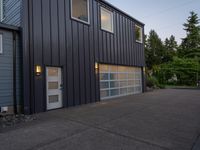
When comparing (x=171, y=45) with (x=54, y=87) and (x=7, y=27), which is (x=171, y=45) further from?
(x=7, y=27)

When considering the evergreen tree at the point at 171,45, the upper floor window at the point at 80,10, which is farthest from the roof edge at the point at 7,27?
the evergreen tree at the point at 171,45

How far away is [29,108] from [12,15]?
3771 millimetres

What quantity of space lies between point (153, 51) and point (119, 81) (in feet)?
79.3

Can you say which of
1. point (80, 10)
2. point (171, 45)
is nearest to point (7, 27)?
point (80, 10)

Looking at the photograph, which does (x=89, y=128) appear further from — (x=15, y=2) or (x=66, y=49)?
(x=15, y=2)

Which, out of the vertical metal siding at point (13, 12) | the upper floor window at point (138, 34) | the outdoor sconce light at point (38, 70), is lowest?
the outdoor sconce light at point (38, 70)

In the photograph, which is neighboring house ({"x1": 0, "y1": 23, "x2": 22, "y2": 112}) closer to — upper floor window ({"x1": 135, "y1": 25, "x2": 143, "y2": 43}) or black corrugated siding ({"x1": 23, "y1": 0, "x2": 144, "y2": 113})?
black corrugated siding ({"x1": 23, "y1": 0, "x2": 144, "y2": 113})

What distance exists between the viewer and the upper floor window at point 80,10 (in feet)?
28.3

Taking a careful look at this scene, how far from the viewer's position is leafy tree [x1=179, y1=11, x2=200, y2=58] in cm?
2915

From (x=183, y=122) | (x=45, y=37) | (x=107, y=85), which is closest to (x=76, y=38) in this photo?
(x=45, y=37)

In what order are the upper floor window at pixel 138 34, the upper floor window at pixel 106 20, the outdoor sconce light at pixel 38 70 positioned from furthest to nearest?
the upper floor window at pixel 138 34 < the upper floor window at pixel 106 20 < the outdoor sconce light at pixel 38 70

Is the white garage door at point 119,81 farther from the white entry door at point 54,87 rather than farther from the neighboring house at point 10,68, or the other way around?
the neighboring house at point 10,68

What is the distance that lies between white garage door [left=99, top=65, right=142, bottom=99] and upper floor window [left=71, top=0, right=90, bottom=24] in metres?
2.69

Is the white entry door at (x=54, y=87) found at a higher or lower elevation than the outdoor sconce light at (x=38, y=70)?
lower
